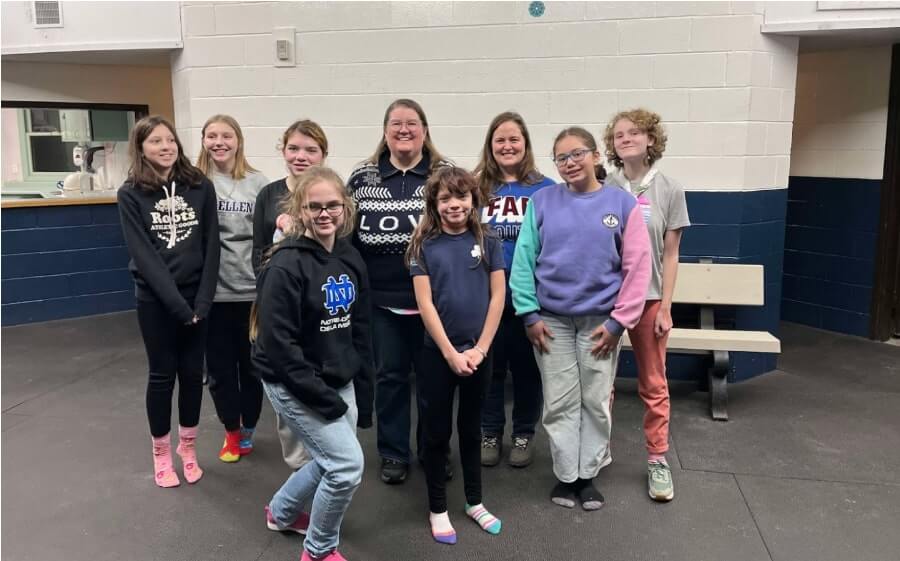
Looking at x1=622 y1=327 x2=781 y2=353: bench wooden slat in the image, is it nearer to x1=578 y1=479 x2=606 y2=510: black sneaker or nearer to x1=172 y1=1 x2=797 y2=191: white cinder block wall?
x1=172 y1=1 x2=797 y2=191: white cinder block wall

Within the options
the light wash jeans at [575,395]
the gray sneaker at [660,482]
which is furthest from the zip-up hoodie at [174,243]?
the gray sneaker at [660,482]

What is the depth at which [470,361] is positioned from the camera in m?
2.47

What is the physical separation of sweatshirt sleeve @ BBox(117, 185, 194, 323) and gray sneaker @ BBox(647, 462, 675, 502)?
201 centimetres

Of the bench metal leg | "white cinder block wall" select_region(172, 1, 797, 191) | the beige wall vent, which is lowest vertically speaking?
the bench metal leg

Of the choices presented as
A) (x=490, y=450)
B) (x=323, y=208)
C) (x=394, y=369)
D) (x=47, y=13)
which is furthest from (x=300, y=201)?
(x=47, y=13)

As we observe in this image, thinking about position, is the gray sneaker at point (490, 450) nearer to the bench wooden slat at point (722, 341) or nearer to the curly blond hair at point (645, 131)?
the bench wooden slat at point (722, 341)

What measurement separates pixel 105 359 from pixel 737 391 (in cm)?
413

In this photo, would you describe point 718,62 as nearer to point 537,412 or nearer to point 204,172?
point 537,412

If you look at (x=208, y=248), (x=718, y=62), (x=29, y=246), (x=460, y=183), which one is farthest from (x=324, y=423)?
(x=29, y=246)

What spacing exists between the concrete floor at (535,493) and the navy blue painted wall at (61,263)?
5.96ft

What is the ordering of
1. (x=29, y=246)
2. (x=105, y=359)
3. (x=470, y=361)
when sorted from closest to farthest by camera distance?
(x=470, y=361), (x=105, y=359), (x=29, y=246)

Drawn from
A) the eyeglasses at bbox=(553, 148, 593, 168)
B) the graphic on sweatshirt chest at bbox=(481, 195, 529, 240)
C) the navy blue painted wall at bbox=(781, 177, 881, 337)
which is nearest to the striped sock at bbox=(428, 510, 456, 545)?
the graphic on sweatshirt chest at bbox=(481, 195, 529, 240)

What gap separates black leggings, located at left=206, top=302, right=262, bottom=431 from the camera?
3.16m

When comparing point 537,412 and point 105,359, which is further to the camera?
point 105,359
